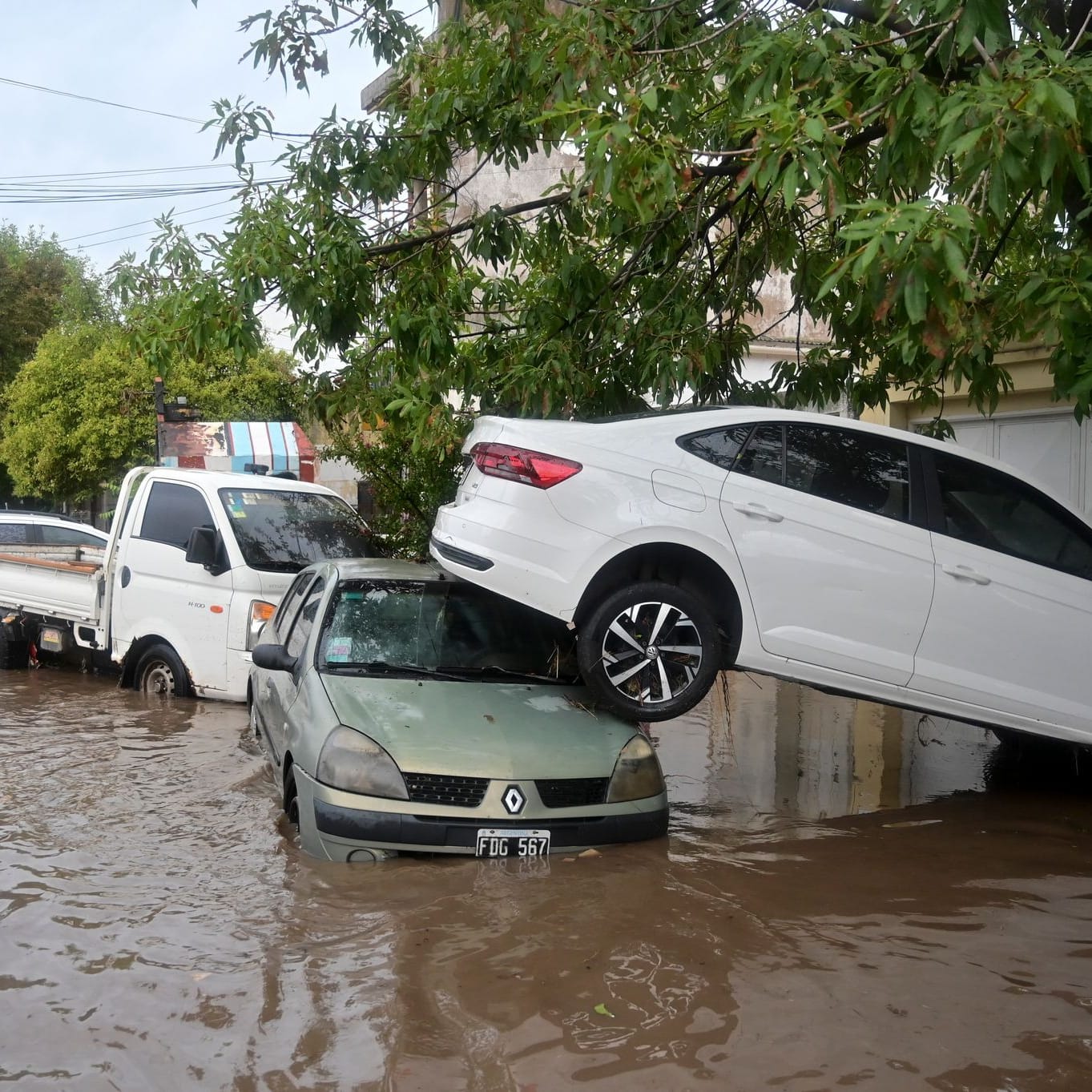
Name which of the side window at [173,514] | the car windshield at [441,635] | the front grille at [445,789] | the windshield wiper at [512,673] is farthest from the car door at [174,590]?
the front grille at [445,789]

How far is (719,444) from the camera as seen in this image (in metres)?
6.14

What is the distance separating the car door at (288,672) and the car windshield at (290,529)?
79.1 inches

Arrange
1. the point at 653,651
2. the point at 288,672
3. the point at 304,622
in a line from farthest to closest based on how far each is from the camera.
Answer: the point at 304,622 → the point at 288,672 → the point at 653,651

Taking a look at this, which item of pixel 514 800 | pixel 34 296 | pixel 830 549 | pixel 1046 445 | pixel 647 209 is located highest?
pixel 34 296

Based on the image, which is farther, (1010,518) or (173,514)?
(173,514)

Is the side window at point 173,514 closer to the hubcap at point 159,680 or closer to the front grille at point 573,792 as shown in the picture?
the hubcap at point 159,680

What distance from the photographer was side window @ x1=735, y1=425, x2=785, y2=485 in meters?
6.12

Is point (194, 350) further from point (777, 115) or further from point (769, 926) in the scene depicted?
point (769, 926)

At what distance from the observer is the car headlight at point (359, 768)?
5.36 metres

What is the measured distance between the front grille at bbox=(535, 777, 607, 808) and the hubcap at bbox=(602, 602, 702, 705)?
0.46 m

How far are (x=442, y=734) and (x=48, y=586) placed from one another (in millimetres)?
7740

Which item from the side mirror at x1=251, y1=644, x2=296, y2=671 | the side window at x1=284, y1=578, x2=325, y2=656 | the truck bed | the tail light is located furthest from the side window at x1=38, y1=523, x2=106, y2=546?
the tail light

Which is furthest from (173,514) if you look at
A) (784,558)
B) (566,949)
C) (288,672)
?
(566,949)

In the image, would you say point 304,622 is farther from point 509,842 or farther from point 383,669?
point 509,842
